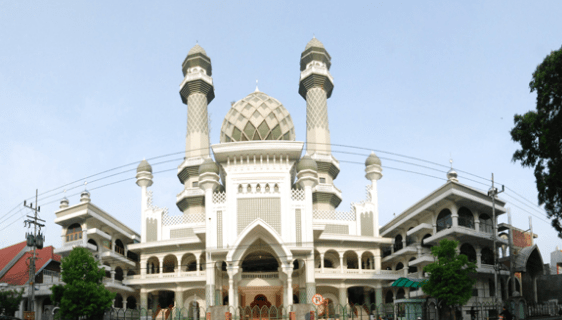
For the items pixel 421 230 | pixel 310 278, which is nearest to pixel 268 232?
pixel 310 278

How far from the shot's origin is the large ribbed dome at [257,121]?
162 ft

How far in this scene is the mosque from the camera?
4181 centimetres

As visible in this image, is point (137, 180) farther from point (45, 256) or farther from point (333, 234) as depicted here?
point (333, 234)

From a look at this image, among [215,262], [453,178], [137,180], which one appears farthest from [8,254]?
[453,178]

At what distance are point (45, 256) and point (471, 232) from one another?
111 feet

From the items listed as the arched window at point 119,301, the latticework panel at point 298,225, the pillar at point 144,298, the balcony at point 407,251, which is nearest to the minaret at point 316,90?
the balcony at point 407,251

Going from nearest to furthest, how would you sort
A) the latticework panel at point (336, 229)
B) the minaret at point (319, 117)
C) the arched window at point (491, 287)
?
the arched window at point (491, 287), the latticework panel at point (336, 229), the minaret at point (319, 117)

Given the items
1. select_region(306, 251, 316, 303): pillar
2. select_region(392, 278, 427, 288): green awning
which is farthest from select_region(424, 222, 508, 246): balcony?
select_region(306, 251, 316, 303): pillar

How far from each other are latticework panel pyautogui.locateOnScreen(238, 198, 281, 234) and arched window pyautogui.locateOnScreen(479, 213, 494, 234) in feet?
50.4

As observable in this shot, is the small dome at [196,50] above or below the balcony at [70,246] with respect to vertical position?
above

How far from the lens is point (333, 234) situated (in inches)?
1833

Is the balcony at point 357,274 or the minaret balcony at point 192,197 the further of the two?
the minaret balcony at point 192,197

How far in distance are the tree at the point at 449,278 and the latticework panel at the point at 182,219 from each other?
20.2 m

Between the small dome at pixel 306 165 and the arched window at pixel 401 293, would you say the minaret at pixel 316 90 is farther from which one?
the arched window at pixel 401 293
